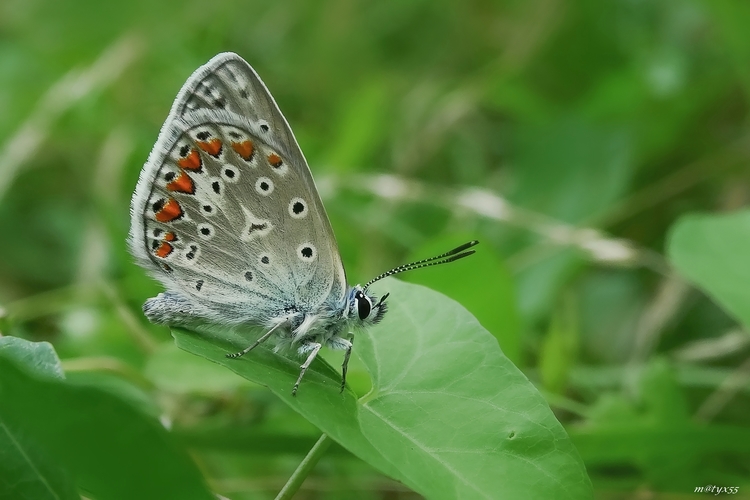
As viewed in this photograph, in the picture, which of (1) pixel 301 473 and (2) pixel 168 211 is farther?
(2) pixel 168 211

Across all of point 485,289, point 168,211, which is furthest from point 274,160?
point 485,289

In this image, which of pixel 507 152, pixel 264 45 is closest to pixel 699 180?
pixel 507 152

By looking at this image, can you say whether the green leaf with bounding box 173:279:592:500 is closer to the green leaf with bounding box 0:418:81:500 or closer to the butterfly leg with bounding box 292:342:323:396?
the butterfly leg with bounding box 292:342:323:396

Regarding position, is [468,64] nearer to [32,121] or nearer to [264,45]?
[264,45]

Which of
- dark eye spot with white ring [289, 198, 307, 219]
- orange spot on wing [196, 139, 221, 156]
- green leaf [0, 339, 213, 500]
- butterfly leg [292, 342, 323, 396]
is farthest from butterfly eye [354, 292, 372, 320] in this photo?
green leaf [0, 339, 213, 500]

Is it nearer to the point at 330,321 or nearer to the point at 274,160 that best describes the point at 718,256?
the point at 330,321

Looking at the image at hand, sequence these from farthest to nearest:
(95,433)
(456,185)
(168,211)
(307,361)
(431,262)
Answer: (456,185) < (431,262) < (168,211) < (307,361) < (95,433)
